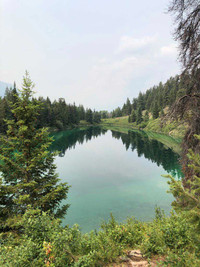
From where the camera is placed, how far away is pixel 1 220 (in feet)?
25.4

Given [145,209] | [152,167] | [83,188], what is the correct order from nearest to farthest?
[145,209], [83,188], [152,167]

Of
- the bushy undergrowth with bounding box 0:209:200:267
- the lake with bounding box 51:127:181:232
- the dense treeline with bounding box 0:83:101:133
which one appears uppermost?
the dense treeline with bounding box 0:83:101:133

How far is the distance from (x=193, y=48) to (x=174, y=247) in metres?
7.75

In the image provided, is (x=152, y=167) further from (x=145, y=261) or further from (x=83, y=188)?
(x=145, y=261)

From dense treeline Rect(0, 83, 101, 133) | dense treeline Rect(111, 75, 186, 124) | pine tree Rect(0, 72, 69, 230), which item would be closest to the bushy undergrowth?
pine tree Rect(0, 72, 69, 230)

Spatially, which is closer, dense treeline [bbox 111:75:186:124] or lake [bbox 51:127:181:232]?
lake [bbox 51:127:181:232]

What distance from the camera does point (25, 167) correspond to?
30.2ft

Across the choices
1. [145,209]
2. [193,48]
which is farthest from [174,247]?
[145,209]

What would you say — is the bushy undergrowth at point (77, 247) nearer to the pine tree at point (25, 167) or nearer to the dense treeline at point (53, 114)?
the pine tree at point (25, 167)

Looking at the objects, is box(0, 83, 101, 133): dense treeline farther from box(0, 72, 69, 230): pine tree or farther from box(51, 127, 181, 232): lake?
box(0, 72, 69, 230): pine tree

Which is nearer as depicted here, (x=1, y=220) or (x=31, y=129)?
(x=1, y=220)

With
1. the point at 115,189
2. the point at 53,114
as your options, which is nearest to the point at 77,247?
the point at 115,189

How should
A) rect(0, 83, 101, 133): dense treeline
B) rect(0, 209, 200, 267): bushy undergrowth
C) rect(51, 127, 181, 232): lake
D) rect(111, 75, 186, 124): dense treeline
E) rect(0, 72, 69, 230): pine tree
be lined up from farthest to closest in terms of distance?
rect(111, 75, 186, 124): dense treeline, rect(0, 83, 101, 133): dense treeline, rect(51, 127, 181, 232): lake, rect(0, 72, 69, 230): pine tree, rect(0, 209, 200, 267): bushy undergrowth

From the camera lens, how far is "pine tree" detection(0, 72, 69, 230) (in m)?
8.44
